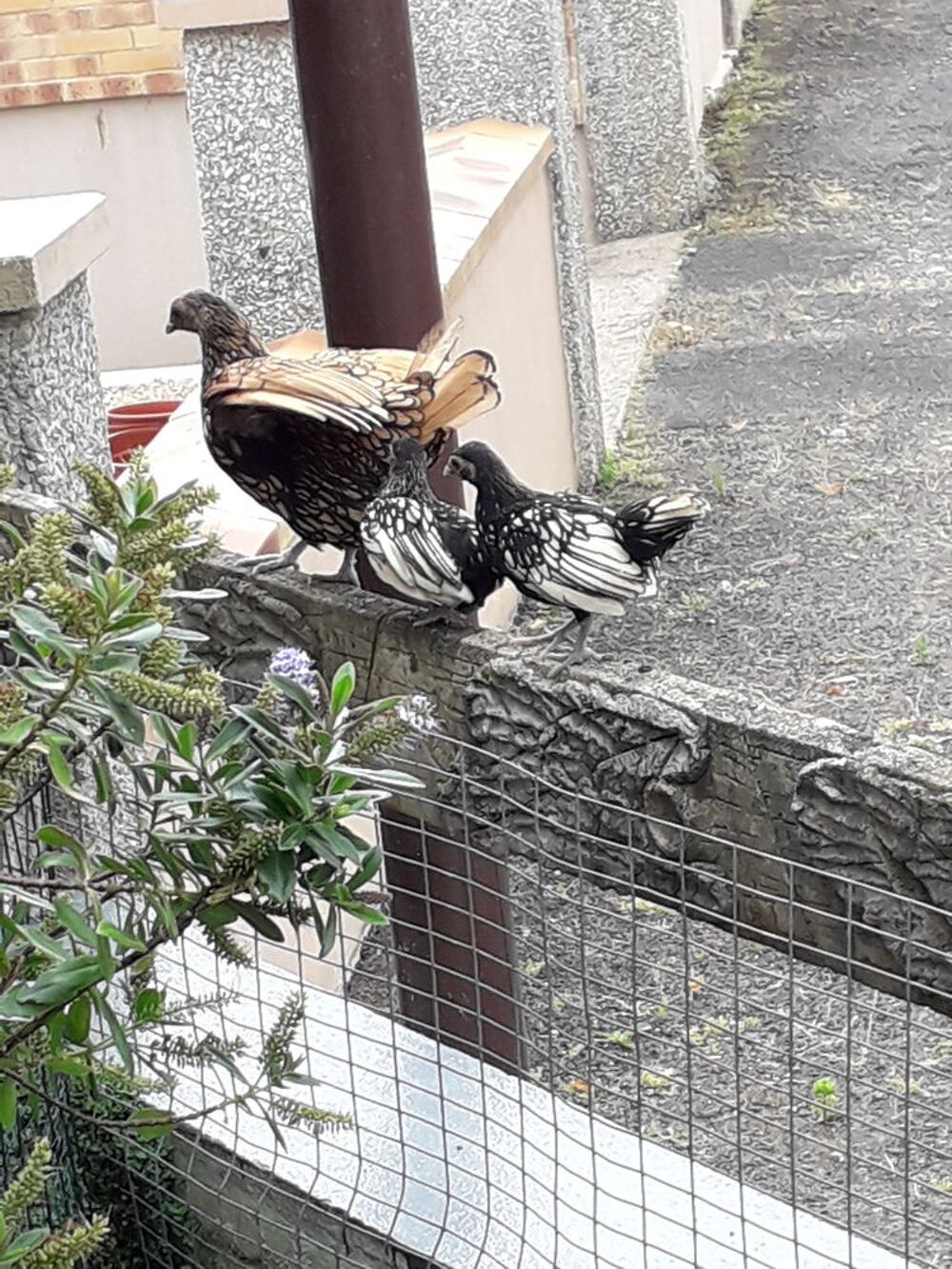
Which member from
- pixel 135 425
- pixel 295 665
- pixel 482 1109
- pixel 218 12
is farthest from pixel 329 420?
pixel 135 425

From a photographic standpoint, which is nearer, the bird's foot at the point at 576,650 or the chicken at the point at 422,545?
the bird's foot at the point at 576,650

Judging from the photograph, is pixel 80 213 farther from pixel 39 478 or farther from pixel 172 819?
pixel 172 819

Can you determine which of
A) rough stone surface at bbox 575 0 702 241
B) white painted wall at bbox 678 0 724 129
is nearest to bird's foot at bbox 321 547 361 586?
rough stone surface at bbox 575 0 702 241

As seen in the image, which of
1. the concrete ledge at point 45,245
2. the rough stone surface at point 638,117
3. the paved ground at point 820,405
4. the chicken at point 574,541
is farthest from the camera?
the rough stone surface at point 638,117

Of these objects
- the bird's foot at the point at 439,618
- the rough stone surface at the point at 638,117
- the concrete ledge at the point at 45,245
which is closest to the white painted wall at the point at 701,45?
the rough stone surface at the point at 638,117

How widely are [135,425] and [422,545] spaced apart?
3.40 meters

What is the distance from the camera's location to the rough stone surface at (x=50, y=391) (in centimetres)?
267

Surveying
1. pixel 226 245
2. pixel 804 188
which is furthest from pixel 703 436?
pixel 804 188

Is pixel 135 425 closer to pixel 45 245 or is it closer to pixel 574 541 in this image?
pixel 45 245

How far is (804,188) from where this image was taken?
10422 mm

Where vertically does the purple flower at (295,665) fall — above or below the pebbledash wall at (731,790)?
above

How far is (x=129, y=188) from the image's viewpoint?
8.66m

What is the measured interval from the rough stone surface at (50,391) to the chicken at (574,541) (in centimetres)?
68

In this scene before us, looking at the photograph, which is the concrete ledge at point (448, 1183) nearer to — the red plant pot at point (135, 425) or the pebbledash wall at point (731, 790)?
the pebbledash wall at point (731, 790)
